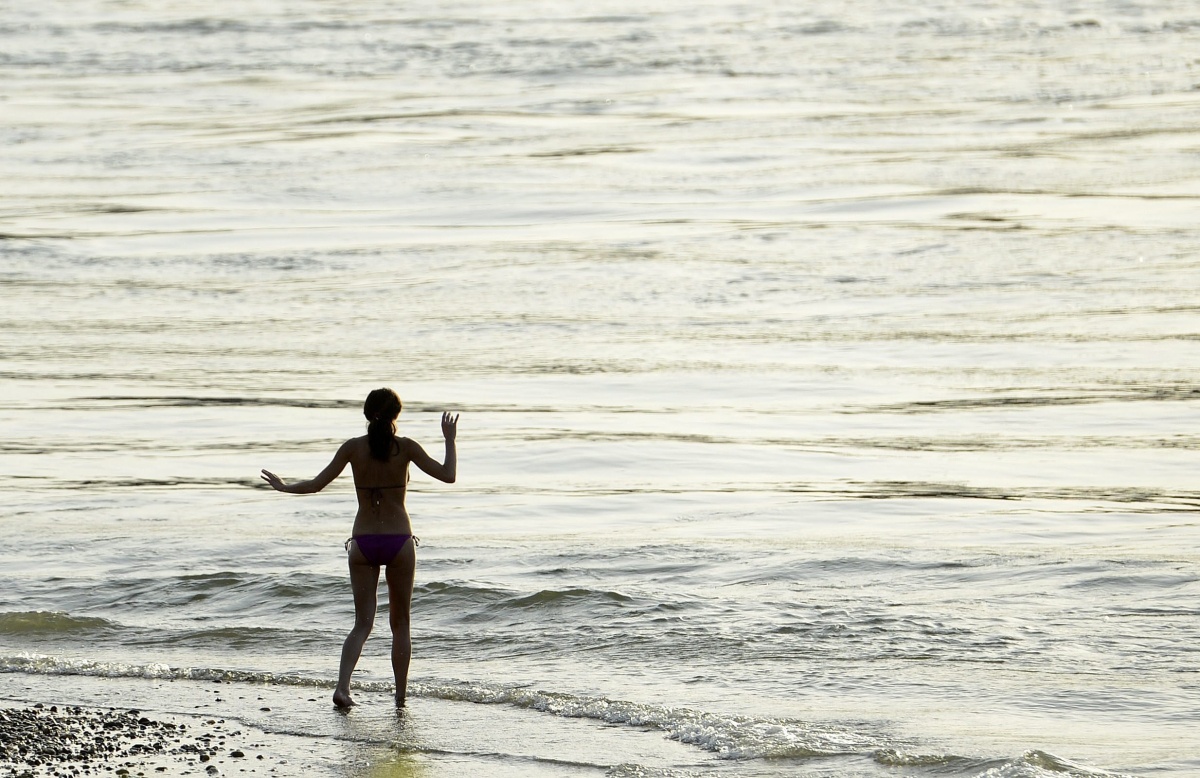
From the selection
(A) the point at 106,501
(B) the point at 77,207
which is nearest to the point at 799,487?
(A) the point at 106,501

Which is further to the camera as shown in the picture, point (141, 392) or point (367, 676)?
point (141, 392)

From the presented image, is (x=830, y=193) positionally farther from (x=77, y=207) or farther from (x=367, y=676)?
(x=367, y=676)

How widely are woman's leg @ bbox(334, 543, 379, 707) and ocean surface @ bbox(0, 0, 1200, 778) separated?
9.2 inches

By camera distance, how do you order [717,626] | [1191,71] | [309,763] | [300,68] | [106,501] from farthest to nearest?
1. [300,68]
2. [1191,71]
3. [106,501]
4. [717,626]
5. [309,763]

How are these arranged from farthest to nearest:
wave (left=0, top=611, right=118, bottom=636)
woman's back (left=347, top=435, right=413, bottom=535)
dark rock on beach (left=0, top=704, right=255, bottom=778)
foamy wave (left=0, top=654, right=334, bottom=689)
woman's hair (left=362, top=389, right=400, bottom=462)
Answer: wave (left=0, top=611, right=118, bottom=636), foamy wave (left=0, top=654, right=334, bottom=689), woman's back (left=347, top=435, right=413, bottom=535), woman's hair (left=362, top=389, right=400, bottom=462), dark rock on beach (left=0, top=704, right=255, bottom=778)

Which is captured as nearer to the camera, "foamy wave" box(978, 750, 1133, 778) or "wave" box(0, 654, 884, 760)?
"foamy wave" box(978, 750, 1133, 778)

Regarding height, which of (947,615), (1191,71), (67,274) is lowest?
(947,615)

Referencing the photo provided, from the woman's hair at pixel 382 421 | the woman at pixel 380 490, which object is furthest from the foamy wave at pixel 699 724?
the woman's hair at pixel 382 421

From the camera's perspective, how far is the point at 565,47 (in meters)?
49.4

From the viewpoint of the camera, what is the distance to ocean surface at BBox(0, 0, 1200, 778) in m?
9.55

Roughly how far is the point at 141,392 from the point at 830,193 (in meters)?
15.4

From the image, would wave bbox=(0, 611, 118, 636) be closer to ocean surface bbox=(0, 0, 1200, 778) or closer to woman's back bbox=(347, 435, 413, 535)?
ocean surface bbox=(0, 0, 1200, 778)

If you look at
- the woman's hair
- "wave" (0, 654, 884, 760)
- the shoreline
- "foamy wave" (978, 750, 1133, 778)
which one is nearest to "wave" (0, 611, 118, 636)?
"wave" (0, 654, 884, 760)

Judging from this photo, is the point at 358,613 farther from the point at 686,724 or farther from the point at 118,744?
the point at 686,724
